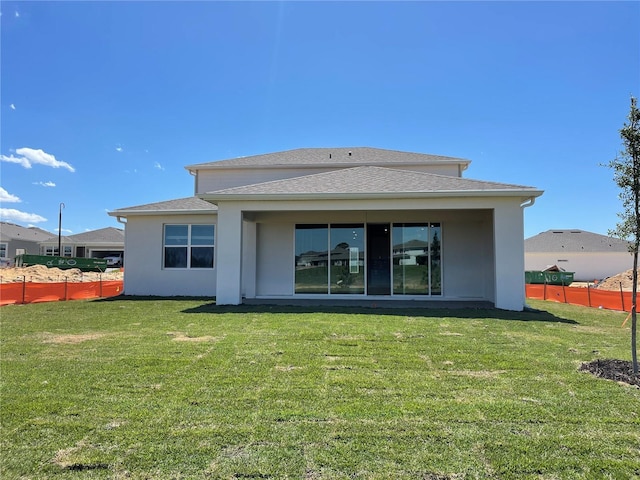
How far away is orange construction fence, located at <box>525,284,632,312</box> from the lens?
1226 cm

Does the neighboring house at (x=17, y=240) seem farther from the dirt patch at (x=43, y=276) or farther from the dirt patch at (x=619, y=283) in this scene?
the dirt patch at (x=619, y=283)

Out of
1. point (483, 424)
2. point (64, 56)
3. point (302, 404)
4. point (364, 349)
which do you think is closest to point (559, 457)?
point (483, 424)

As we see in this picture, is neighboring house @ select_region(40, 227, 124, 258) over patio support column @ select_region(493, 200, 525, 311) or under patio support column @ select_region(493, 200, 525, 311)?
over

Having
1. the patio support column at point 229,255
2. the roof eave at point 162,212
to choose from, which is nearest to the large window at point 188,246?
the roof eave at point 162,212

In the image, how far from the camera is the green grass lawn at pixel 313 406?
9.04ft

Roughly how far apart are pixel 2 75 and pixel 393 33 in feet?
41.7

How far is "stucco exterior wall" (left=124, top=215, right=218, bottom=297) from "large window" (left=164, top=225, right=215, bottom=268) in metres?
0.21

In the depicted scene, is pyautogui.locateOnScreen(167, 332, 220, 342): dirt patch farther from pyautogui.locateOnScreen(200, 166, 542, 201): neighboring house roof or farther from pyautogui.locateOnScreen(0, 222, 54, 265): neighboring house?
pyautogui.locateOnScreen(0, 222, 54, 265): neighboring house

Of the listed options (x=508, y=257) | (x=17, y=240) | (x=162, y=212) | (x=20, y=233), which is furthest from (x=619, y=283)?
(x=20, y=233)

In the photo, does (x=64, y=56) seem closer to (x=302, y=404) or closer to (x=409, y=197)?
(x=409, y=197)

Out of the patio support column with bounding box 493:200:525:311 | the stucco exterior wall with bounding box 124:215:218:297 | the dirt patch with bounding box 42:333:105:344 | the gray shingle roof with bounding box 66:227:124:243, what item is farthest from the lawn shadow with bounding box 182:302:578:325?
the gray shingle roof with bounding box 66:227:124:243

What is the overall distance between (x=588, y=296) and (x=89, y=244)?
164 ft

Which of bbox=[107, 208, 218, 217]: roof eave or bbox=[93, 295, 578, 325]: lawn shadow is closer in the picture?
bbox=[93, 295, 578, 325]: lawn shadow

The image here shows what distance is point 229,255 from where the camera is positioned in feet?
37.4
